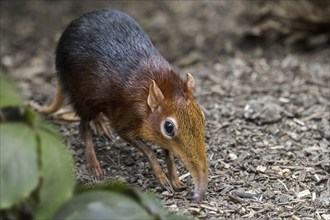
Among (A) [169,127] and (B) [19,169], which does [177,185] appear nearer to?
(A) [169,127]

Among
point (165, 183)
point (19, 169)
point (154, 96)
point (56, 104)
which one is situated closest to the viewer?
point (19, 169)

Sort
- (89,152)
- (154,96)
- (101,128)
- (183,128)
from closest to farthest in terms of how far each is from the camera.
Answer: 1. (183,128)
2. (154,96)
3. (89,152)
4. (101,128)

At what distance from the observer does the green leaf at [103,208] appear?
3.63 metres

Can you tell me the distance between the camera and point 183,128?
193 inches

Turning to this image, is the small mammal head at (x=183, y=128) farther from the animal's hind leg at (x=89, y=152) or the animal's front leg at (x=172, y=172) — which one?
the animal's hind leg at (x=89, y=152)

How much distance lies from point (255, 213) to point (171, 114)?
82 centimetres

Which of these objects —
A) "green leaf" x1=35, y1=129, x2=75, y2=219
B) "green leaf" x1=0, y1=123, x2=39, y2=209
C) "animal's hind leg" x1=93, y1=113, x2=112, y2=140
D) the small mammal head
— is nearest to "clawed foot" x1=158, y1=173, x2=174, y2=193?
the small mammal head

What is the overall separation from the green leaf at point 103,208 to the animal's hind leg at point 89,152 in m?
1.83

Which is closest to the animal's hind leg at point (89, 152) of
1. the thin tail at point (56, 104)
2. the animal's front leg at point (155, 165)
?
the animal's front leg at point (155, 165)

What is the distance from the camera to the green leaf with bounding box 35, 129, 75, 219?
359cm

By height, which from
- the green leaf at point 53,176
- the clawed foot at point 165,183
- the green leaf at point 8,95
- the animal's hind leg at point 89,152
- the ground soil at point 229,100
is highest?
the green leaf at point 8,95

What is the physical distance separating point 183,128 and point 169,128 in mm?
131

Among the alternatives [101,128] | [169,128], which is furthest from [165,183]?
[101,128]

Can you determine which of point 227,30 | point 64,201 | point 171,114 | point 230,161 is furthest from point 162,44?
point 64,201
